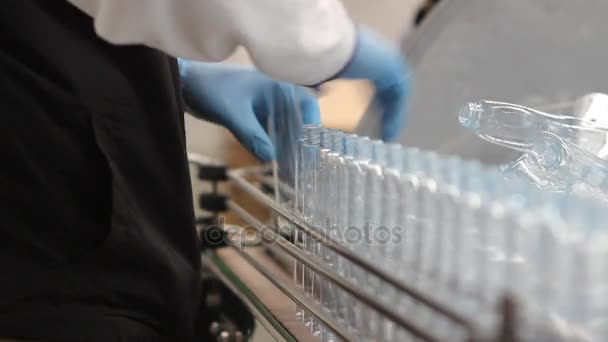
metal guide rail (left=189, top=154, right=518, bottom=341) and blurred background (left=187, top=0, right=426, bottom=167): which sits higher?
blurred background (left=187, top=0, right=426, bottom=167)

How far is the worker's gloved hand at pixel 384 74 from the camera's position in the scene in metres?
0.50

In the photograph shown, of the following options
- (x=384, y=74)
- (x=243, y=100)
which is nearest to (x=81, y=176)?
(x=243, y=100)

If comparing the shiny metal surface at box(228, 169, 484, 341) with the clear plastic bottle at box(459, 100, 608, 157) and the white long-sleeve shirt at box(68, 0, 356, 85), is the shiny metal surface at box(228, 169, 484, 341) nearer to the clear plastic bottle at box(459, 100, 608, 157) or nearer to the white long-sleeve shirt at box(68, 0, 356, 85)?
the white long-sleeve shirt at box(68, 0, 356, 85)

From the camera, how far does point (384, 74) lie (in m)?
0.55

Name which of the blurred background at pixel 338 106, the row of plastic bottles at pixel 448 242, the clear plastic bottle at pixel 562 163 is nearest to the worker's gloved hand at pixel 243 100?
the blurred background at pixel 338 106

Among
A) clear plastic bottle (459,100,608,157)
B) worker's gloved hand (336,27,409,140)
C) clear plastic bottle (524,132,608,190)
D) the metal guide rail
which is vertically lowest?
the metal guide rail

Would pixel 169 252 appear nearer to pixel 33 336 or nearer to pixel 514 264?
pixel 33 336

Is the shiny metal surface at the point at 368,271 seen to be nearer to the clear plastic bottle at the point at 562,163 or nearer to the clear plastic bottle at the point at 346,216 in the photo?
the clear plastic bottle at the point at 346,216

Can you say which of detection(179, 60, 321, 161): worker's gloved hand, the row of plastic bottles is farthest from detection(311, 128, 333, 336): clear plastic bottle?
detection(179, 60, 321, 161): worker's gloved hand

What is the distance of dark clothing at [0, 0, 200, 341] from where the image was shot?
0.58 m

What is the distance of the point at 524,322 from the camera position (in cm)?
31

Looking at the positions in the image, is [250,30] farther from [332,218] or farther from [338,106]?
[338,106]

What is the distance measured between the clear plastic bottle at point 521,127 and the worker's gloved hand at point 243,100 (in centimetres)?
19

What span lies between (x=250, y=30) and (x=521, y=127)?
1.26 ft
